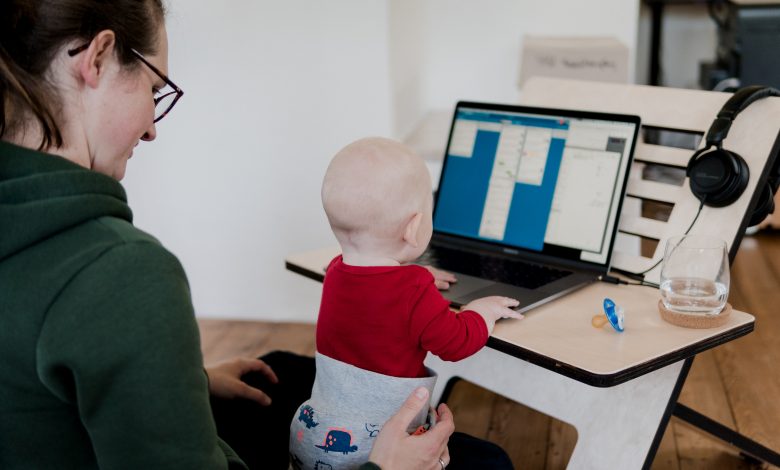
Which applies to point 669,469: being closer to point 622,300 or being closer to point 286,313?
point 622,300

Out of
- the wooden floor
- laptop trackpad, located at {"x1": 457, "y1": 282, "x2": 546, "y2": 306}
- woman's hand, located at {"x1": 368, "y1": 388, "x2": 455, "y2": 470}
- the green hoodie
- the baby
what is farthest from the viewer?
the wooden floor

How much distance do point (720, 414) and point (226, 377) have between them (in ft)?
4.49

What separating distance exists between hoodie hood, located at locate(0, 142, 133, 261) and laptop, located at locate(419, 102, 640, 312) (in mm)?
673

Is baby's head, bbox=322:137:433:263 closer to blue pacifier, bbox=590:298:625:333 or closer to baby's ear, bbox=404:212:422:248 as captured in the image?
baby's ear, bbox=404:212:422:248

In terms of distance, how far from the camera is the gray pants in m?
1.16

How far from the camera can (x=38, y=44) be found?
2.79 ft

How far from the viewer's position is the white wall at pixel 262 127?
2.64 meters

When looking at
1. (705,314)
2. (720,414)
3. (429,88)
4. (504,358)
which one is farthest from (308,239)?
(705,314)

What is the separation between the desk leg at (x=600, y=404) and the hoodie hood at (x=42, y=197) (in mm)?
1023

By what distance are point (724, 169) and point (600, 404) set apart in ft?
1.67

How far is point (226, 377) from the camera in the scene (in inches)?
53.2

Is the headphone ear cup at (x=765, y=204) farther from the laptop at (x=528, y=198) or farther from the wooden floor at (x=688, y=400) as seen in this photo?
the wooden floor at (x=688, y=400)

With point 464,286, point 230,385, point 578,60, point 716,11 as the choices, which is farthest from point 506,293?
point 716,11

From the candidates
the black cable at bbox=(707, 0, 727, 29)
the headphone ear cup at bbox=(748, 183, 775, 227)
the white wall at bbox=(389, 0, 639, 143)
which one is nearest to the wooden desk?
the headphone ear cup at bbox=(748, 183, 775, 227)
